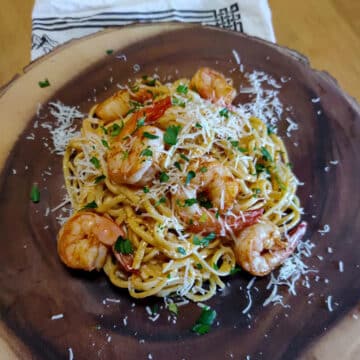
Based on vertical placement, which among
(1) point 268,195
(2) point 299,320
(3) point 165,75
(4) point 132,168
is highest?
(3) point 165,75

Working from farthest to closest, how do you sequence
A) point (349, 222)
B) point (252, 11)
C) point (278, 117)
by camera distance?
point (252, 11)
point (278, 117)
point (349, 222)

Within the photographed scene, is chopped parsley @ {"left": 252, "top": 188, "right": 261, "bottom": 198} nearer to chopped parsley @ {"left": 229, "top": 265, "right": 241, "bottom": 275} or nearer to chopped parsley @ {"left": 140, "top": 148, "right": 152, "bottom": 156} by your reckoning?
chopped parsley @ {"left": 229, "top": 265, "right": 241, "bottom": 275}

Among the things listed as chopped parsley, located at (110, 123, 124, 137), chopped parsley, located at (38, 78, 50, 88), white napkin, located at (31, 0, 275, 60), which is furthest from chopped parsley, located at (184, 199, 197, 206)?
white napkin, located at (31, 0, 275, 60)

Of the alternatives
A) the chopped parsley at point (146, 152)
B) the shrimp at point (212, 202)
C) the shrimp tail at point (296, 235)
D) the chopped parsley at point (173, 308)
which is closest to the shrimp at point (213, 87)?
the shrimp at point (212, 202)

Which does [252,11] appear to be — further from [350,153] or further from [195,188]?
[195,188]

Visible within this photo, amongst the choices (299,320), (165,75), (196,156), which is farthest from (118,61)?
(299,320)

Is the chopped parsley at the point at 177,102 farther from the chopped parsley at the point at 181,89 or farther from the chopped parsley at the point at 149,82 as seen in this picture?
the chopped parsley at the point at 149,82
